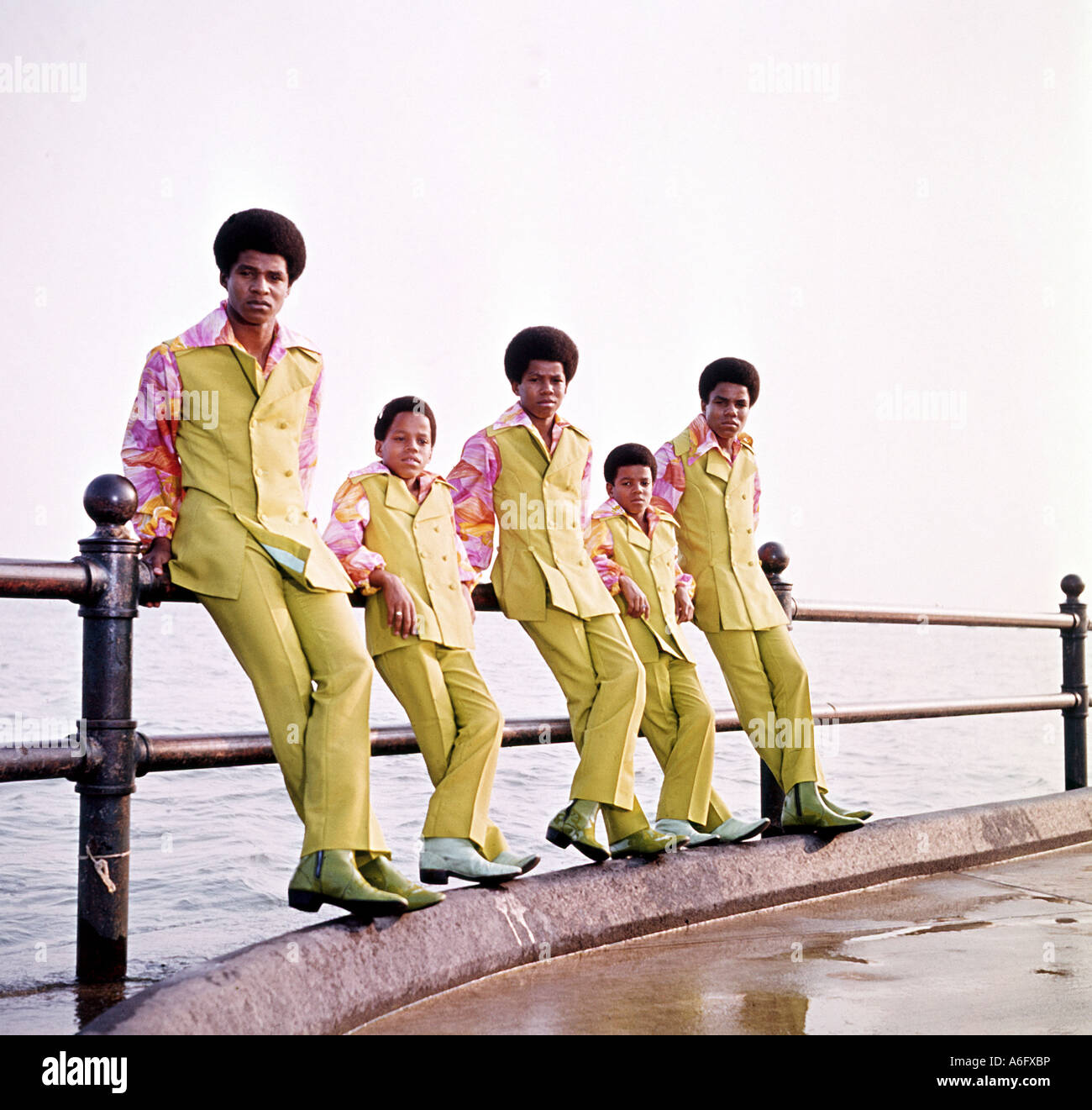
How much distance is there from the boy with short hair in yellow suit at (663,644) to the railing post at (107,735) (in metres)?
1.43

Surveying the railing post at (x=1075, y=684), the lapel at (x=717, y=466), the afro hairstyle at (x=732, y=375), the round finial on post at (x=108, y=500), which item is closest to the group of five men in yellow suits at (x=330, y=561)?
the round finial on post at (x=108, y=500)

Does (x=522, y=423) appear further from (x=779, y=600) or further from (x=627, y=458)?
(x=779, y=600)

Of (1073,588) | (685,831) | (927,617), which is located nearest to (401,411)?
(685,831)

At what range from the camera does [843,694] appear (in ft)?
77.1

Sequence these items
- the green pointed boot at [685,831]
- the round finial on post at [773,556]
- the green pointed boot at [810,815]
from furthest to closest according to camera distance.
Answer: the round finial on post at [773,556] → the green pointed boot at [810,815] → the green pointed boot at [685,831]

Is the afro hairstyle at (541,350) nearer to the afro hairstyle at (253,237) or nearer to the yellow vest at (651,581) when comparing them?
the yellow vest at (651,581)

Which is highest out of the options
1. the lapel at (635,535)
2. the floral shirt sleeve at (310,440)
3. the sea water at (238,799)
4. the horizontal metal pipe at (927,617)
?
the floral shirt sleeve at (310,440)

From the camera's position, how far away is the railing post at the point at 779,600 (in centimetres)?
397

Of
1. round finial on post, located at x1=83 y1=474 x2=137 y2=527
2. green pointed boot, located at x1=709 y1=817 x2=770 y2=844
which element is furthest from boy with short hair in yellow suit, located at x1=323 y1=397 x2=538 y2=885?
green pointed boot, located at x1=709 y1=817 x2=770 y2=844

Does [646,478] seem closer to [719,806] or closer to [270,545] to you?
[719,806]

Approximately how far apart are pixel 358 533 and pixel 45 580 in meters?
0.75

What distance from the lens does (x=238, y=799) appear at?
9039 millimetres
